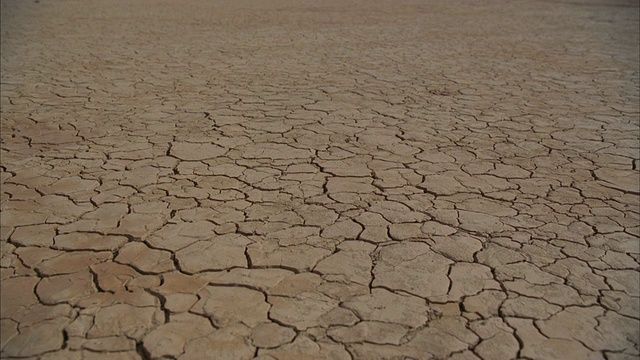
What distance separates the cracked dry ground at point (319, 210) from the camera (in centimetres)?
194

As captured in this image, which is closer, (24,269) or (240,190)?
(24,269)

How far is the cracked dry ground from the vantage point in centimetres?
194

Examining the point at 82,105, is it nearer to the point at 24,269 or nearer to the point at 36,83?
the point at 36,83

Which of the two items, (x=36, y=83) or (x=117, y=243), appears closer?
(x=117, y=243)

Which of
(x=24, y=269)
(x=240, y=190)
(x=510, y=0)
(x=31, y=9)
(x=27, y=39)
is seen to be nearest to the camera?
(x=24, y=269)

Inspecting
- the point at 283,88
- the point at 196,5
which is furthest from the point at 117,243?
the point at 196,5

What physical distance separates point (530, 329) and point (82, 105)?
12.4 ft

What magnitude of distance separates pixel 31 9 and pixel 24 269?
10084mm

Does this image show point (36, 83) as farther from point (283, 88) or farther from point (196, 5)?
point (196, 5)

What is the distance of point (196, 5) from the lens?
38.1ft

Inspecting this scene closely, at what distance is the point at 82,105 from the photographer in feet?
14.9

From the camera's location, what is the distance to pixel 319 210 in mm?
2811

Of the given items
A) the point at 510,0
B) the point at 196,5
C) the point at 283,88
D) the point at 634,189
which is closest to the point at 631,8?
the point at 510,0

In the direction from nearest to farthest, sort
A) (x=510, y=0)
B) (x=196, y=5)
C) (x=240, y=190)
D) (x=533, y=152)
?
(x=240, y=190) → (x=533, y=152) → (x=196, y=5) → (x=510, y=0)
